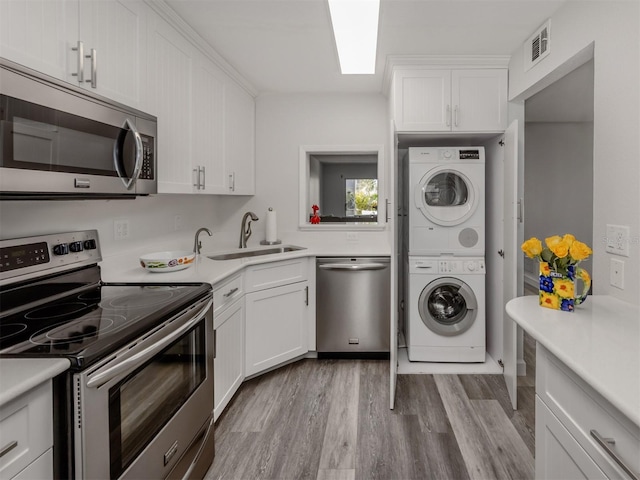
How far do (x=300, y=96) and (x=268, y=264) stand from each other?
187 centimetres

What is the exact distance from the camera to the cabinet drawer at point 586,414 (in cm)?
87

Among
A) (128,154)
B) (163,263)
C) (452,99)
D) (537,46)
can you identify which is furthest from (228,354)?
(537,46)

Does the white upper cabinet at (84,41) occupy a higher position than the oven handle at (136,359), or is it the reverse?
the white upper cabinet at (84,41)

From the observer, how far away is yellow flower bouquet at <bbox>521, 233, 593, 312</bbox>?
1430 mm

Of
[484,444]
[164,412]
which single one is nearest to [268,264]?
[164,412]

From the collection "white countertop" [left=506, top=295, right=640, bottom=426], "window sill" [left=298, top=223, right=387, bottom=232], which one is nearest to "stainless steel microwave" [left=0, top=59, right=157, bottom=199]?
"white countertop" [left=506, top=295, right=640, bottom=426]

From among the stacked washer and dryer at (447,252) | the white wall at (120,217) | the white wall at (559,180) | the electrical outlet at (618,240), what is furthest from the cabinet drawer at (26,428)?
the white wall at (559,180)

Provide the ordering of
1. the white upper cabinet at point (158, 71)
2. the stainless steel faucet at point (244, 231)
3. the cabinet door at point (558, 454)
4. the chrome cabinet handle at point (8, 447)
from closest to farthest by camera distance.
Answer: the chrome cabinet handle at point (8, 447) → the cabinet door at point (558, 454) → the white upper cabinet at point (158, 71) → the stainless steel faucet at point (244, 231)

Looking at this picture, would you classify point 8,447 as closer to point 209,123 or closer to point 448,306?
point 209,123

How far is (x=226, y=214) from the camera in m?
3.83

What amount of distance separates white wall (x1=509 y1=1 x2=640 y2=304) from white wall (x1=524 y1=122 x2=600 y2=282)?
3.89 m

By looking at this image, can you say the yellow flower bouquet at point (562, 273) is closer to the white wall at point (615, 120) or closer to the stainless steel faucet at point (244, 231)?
the white wall at point (615, 120)

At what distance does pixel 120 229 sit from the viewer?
87.0 inches

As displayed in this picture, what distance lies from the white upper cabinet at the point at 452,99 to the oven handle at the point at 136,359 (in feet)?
7.42
